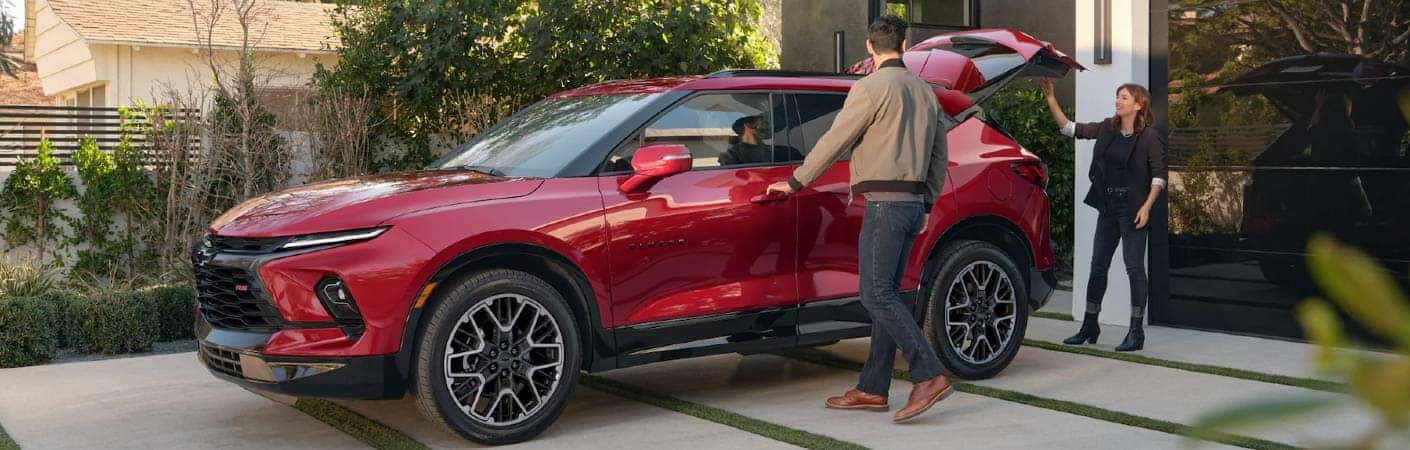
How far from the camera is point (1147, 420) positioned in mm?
6121

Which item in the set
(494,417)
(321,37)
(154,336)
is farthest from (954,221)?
(321,37)

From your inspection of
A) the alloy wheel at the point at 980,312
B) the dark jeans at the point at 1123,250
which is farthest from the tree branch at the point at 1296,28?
the alloy wheel at the point at 980,312

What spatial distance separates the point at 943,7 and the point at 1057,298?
8033mm

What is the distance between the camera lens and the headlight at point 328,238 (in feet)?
17.9

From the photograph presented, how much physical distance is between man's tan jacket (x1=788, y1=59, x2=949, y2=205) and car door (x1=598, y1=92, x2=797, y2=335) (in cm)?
34

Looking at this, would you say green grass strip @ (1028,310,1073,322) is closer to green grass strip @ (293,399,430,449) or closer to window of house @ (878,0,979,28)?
green grass strip @ (293,399,430,449)

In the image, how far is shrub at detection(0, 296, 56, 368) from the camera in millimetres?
8148

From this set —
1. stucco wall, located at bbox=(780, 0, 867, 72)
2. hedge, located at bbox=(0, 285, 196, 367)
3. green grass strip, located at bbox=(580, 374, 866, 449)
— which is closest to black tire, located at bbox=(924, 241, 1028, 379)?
green grass strip, located at bbox=(580, 374, 866, 449)

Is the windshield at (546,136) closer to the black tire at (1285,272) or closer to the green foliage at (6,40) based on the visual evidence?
the black tire at (1285,272)

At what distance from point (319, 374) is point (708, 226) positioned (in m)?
1.81

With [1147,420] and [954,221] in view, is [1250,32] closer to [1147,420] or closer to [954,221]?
[954,221]

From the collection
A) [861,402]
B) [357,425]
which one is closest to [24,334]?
[357,425]

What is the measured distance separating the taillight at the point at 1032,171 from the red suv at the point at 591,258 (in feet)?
0.04

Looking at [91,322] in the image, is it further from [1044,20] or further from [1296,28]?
[1044,20]
